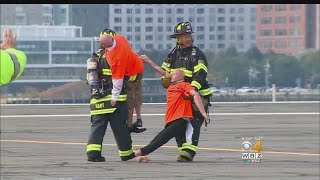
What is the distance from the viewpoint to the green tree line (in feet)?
63.3

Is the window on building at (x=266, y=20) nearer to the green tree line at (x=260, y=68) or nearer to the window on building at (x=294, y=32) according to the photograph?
the green tree line at (x=260, y=68)

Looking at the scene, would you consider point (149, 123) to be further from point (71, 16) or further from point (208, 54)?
point (208, 54)

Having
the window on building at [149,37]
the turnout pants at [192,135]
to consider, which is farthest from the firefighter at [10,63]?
the window on building at [149,37]

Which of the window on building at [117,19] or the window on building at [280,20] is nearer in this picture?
the window on building at [117,19]

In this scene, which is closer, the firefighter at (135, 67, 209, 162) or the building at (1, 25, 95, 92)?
the firefighter at (135, 67, 209, 162)

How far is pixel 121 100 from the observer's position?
28.8 ft

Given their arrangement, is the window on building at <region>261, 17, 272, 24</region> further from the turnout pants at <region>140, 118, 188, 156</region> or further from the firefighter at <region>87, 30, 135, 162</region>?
the firefighter at <region>87, 30, 135, 162</region>

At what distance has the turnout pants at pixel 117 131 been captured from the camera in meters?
8.80

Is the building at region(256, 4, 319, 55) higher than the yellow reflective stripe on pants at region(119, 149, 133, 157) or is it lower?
higher

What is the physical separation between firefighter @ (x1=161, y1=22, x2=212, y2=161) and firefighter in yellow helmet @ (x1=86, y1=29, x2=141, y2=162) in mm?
575

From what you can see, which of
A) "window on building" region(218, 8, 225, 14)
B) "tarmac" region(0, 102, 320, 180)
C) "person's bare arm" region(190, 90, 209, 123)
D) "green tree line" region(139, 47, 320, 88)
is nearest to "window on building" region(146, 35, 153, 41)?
"tarmac" region(0, 102, 320, 180)

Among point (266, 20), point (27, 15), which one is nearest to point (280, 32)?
point (266, 20)

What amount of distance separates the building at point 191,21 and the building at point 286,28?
39 centimetres

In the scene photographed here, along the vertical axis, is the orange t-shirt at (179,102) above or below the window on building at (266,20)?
below
